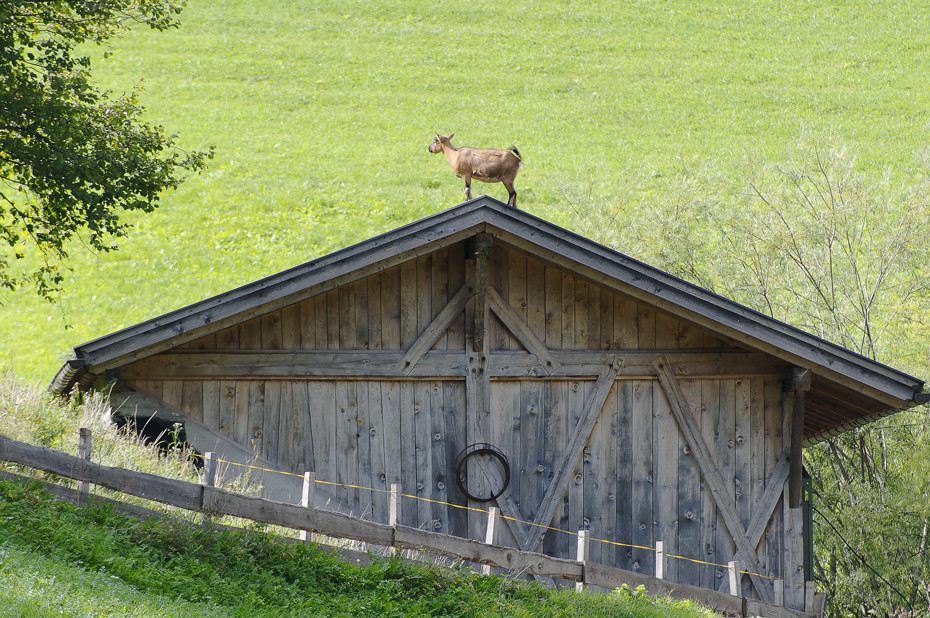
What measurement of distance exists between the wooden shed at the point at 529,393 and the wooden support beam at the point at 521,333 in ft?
0.06

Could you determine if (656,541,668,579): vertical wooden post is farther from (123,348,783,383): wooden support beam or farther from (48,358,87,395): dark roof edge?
(48,358,87,395): dark roof edge

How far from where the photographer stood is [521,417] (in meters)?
9.83

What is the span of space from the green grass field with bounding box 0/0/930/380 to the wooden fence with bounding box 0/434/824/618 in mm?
13231

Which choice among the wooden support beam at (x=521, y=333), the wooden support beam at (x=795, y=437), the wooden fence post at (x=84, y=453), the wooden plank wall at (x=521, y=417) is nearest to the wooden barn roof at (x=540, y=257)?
the wooden support beam at (x=795, y=437)

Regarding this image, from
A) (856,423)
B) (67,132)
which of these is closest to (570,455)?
(856,423)

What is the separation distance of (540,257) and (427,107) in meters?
32.8

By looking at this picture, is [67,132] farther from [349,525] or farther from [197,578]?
[197,578]

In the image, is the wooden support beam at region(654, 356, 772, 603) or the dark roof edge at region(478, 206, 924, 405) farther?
the wooden support beam at region(654, 356, 772, 603)

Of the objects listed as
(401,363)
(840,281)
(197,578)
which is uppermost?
(840,281)

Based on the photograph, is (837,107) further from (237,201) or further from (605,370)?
(605,370)

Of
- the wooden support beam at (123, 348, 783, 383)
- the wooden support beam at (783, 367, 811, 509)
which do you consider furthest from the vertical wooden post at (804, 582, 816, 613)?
the wooden support beam at (123, 348, 783, 383)

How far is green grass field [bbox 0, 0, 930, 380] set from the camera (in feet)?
89.0

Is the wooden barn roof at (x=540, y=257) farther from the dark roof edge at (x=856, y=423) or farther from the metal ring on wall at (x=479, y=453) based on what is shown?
the metal ring on wall at (x=479, y=453)

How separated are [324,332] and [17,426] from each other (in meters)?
3.17
